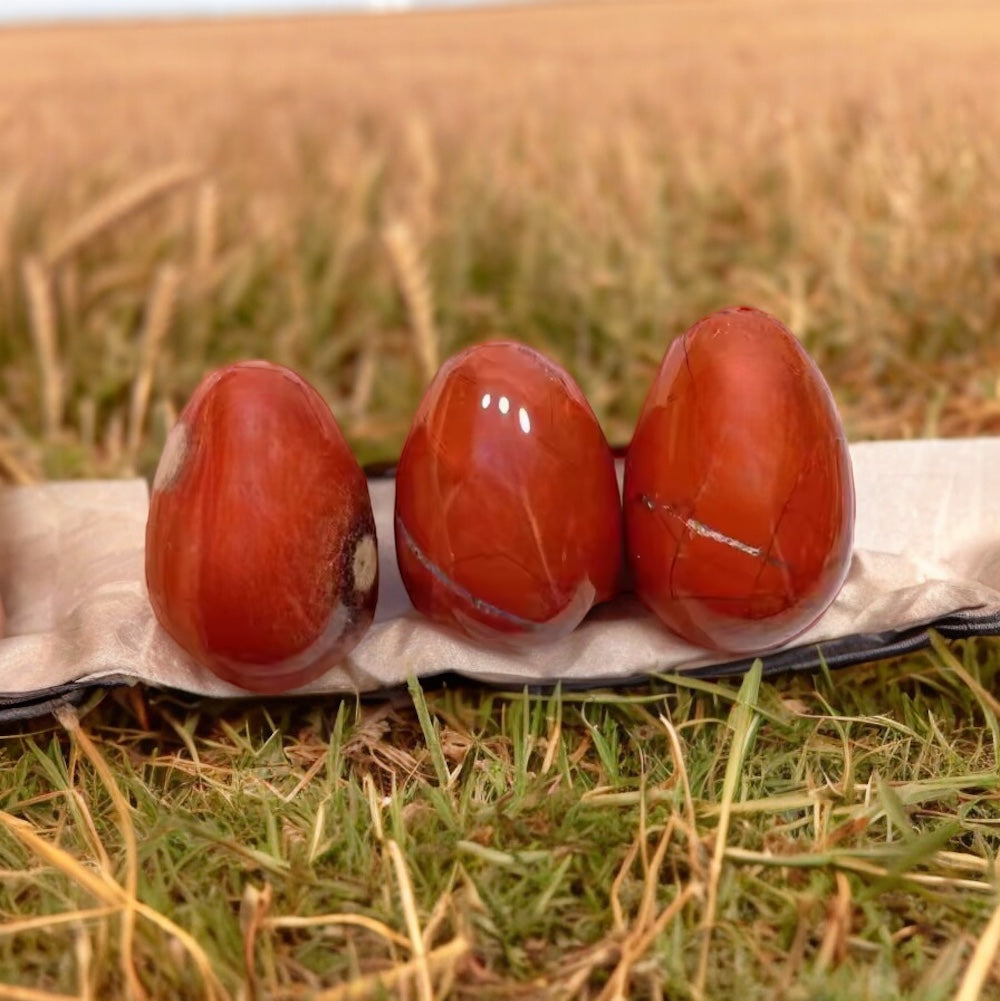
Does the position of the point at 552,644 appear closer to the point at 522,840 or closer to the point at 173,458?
the point at 522,840

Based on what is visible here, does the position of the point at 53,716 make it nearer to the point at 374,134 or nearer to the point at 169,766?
the point at 169,766

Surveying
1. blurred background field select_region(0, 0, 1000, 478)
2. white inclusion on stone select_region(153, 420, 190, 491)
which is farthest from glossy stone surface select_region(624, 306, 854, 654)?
blurred background field select_region(0, 0, 1000, 478)

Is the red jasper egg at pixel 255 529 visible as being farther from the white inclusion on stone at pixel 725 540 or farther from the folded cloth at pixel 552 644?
the white inclusion on stone at pixel 725 540

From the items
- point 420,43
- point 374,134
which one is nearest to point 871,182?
point 374,134

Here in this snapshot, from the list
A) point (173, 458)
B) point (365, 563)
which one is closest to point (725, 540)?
point (365, 563)

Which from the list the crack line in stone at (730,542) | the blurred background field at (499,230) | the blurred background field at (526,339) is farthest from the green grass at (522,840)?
the blurred background field at (499,230)
